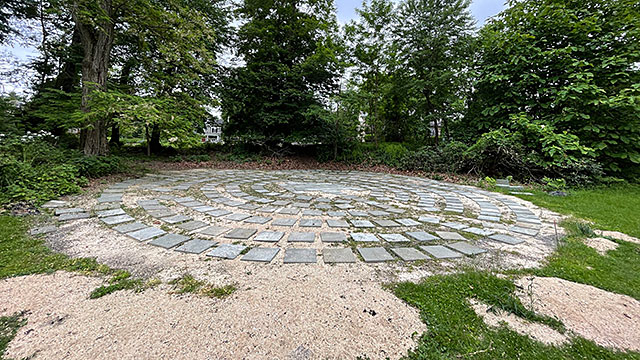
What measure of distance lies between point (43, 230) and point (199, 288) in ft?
6.90

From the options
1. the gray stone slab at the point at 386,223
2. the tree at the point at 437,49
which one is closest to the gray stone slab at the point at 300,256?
the gray stone slab at the point at 386,223

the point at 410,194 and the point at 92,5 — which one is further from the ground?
the point at 92,5

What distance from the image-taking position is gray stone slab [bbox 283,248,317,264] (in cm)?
182

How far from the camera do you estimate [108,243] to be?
202 centimetres

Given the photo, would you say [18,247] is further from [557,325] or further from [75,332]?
[557,325]

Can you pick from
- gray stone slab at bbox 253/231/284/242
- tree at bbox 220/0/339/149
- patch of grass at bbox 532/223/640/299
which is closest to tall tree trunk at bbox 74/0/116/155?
tree at bbox 220/0/339/149

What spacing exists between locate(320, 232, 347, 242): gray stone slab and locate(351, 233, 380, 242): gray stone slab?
10 cm

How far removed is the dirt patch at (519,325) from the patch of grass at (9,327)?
2.32 m

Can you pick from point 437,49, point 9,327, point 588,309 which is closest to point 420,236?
point 588,309

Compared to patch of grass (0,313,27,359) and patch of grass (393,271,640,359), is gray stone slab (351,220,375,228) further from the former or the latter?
patch of grass (0,313,27,359)

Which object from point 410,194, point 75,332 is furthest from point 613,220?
point 75,332

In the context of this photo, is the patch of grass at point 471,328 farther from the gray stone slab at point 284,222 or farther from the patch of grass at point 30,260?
the patch of grass at point 30,260

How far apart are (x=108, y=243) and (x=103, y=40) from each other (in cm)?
549

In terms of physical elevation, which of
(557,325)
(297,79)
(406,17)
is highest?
(406,17)
